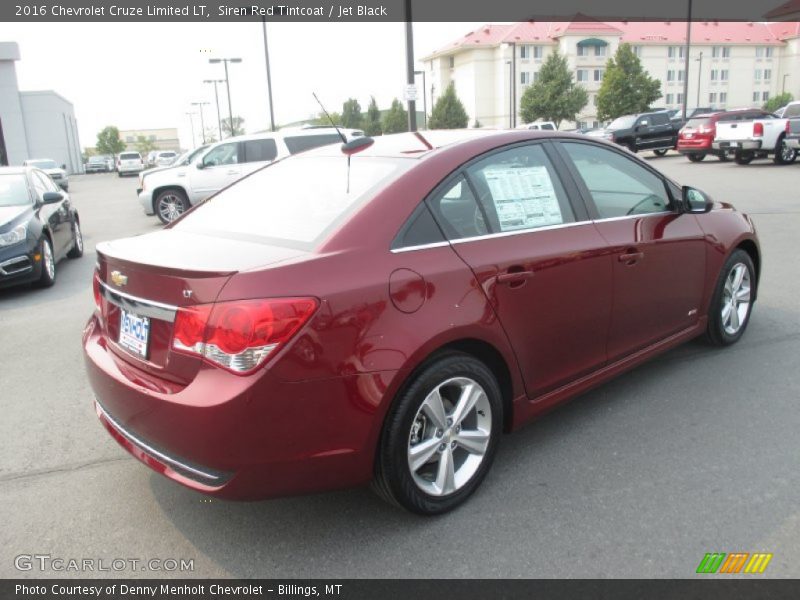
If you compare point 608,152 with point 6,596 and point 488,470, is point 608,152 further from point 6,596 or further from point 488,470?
point 6,596

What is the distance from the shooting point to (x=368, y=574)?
2.59m

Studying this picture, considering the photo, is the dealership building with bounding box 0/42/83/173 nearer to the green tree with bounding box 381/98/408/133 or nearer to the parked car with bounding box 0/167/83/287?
the green tree with bounding box 381/98/408/133

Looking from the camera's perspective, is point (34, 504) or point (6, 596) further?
point (34, 504)

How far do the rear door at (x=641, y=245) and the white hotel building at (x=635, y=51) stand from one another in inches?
3230

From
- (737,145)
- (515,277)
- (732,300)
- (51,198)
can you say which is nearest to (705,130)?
(737,145)

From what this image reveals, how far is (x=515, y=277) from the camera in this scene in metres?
3.09

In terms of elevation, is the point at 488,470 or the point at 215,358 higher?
the point at 215,358

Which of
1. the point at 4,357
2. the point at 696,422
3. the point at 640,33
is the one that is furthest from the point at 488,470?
the point at 640,33

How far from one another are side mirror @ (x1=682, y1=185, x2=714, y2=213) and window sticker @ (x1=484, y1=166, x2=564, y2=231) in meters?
1.26

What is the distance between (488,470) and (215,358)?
4.71 ft

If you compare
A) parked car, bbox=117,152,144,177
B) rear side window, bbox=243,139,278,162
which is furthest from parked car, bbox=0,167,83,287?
parked car, bbox=117,152,144,177

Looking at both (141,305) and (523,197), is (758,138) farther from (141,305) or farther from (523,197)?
(141,305)

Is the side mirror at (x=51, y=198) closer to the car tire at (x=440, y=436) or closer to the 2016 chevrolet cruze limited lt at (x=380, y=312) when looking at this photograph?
the 2016 chevrolet cruze limited lt at (x=380, y=312)

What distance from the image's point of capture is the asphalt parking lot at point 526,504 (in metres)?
2.66
